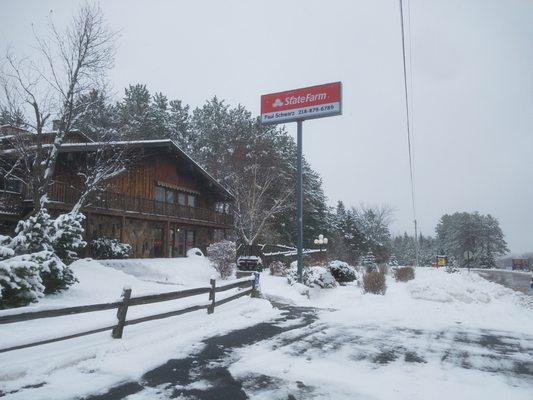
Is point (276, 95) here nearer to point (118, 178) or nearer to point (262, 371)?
point (118, 178)

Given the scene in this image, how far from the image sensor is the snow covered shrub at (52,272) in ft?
37.8

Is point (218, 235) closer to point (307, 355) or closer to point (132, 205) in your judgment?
point (132, 205)

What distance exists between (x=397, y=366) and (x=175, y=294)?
5.45 metres

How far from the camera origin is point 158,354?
6.82 m

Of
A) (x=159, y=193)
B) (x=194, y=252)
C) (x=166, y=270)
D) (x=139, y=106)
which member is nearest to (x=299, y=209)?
(x=166, y=270)

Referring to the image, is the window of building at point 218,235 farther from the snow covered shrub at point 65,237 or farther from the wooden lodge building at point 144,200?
the snow covered shrub at point 65,237

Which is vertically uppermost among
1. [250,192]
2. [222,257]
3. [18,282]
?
[250,192]

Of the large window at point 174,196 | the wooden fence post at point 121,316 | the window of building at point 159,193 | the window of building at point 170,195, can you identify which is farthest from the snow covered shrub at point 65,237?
the window of building at point 170,195

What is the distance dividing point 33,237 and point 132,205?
1251cm

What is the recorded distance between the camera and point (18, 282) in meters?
10.1

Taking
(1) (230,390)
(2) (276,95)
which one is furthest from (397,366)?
(2) (276,95)

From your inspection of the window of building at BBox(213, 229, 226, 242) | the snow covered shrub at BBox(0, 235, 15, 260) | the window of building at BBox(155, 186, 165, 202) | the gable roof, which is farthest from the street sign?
the window of building at BBox(213, 229, 226, 242)

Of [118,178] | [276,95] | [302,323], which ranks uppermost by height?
[276,95]

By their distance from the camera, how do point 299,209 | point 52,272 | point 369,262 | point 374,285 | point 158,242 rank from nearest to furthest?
point 52,272 → point 374,285 → point 299,209 → point 158,242 → point 369,262
